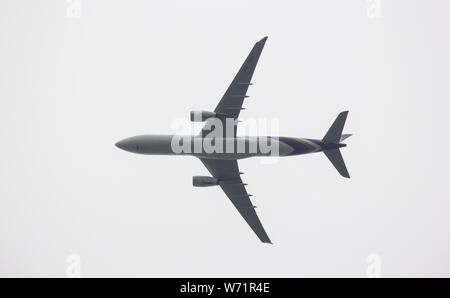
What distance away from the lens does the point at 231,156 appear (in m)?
53.1

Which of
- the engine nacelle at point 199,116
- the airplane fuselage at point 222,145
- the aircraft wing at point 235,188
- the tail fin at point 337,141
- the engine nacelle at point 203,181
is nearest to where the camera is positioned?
the engine nacelle at point 199,116

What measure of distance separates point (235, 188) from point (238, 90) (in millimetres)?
10216

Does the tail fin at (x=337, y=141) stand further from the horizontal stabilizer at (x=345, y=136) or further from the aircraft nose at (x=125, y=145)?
the aircraft nose at (x=125, y=145)

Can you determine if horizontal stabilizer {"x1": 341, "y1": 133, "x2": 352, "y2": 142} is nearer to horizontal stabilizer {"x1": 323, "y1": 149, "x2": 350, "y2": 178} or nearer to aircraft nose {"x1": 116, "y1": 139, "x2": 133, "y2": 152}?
horizontal stabilizer {"x1": 323, "y1": 149, "x2": 350, "y2": 178}

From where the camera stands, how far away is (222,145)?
171 feet

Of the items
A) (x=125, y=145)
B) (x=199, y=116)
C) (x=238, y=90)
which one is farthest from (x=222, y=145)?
(x=125, y=145)

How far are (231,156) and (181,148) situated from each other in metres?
4.75

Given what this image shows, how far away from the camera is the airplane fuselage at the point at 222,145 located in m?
51.5

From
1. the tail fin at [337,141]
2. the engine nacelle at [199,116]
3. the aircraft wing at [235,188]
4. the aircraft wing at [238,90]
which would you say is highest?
the aircraft wing at [238,90]

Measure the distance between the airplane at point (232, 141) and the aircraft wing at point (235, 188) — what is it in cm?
154

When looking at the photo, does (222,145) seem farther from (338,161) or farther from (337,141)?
(338,161)

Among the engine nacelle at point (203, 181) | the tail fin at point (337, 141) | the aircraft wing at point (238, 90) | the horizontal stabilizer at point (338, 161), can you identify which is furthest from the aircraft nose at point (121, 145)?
the horizontal stabilizer at point (338, 161)

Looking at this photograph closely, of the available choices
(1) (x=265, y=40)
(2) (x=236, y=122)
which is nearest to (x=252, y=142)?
(2) (x=236, y=122)

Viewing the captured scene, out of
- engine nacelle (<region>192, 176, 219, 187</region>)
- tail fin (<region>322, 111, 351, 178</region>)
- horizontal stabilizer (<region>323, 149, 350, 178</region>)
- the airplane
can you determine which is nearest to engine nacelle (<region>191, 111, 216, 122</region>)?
the airplane
